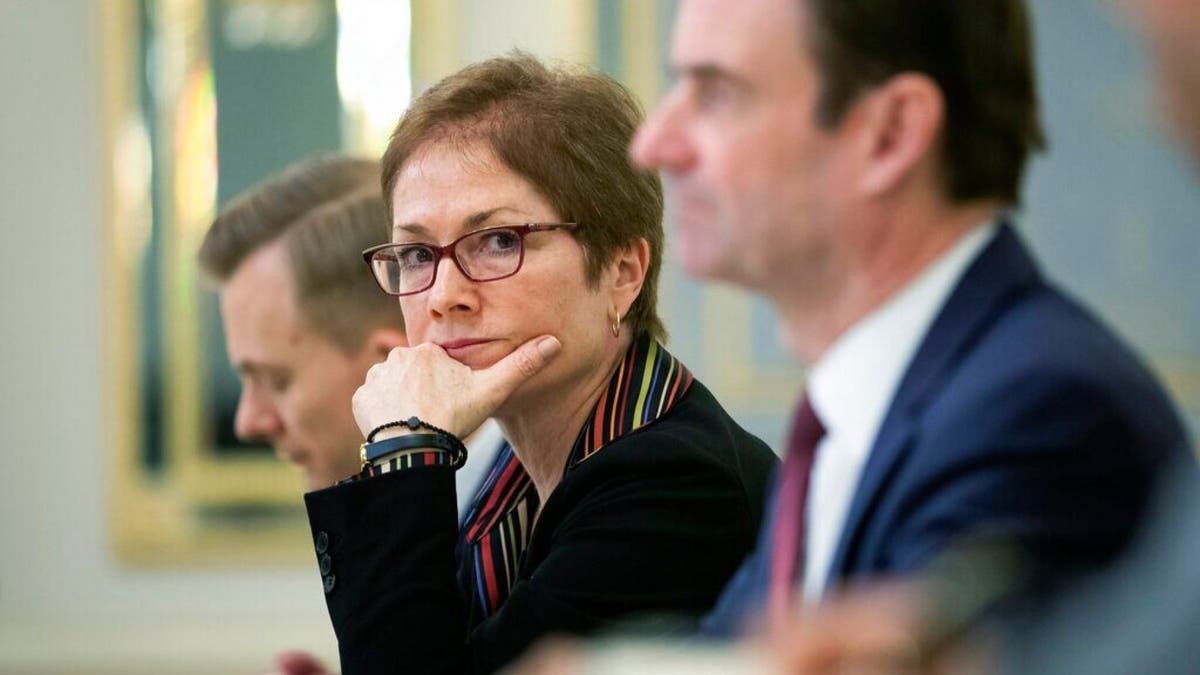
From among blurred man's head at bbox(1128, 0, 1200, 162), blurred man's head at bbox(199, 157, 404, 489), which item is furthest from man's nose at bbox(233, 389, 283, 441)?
blurred man's head at bbox(1128, 0, 1200, 162)

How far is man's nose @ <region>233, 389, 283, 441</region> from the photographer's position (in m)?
3.11

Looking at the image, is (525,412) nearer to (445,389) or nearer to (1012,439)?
(445,389)

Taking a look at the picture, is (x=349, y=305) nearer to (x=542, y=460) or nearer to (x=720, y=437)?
(x=542, y=460)

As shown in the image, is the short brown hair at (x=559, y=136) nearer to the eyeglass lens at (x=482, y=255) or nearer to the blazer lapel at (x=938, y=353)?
the eyeglass lens at (x=482, y=255)

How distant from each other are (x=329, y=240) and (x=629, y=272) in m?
0.82

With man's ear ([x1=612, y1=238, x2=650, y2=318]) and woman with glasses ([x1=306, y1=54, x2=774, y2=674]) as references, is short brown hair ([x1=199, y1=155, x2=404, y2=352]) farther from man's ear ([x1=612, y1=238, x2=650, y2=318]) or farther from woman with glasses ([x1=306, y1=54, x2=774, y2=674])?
man's ear ([x1=612, y1=238, x2=650, y2=318])

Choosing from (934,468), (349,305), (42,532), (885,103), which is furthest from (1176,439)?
(42,532)

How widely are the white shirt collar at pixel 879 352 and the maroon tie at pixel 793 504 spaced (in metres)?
0.04

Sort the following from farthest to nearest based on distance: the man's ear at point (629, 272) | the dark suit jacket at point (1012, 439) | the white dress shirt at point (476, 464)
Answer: the white dress shirt at point (476, 464)
the man's ear at point (629, 272)
the dark suit jacket at point (1012, 439)

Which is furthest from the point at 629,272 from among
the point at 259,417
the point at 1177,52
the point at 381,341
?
the point at 1177,52

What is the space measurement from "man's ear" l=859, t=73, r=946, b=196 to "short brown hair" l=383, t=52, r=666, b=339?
84cm

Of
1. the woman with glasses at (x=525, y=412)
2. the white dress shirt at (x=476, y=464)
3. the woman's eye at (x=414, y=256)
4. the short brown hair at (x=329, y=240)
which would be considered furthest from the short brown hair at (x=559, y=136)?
the short brown hair at (x=329, y=240)

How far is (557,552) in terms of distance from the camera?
82.3 inches

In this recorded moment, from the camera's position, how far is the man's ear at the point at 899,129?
4.83ft
